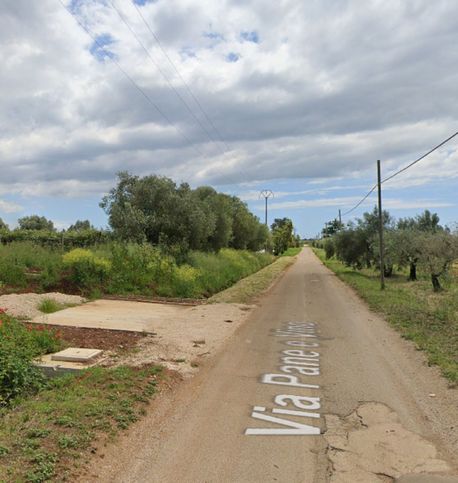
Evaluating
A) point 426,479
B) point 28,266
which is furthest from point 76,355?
point 28,266

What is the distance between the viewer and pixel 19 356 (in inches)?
263

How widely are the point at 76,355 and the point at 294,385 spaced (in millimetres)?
3487

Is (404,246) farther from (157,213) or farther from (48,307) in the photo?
(48,307)

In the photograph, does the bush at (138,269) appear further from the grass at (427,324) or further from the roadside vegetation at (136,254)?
the grass at (427,324)

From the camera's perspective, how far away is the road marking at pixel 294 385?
534cm

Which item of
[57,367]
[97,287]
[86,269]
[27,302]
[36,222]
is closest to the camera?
[57,367]

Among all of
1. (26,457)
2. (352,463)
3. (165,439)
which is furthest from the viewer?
(165,439)

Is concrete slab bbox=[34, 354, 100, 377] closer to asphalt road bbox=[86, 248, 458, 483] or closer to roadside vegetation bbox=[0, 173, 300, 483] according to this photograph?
roadside vegetation bbox=[0, 173, 300, 483]

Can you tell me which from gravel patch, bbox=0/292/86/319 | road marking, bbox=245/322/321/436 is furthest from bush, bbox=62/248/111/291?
road marking, bbox=245/322/321/436

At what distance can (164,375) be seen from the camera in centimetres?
732

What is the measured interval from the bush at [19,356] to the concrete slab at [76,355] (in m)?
0.34

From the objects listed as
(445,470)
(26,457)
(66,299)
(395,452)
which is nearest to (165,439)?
(26,457)

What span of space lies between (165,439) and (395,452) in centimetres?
233

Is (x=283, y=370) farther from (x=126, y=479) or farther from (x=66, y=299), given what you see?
(x=66, y=299)
